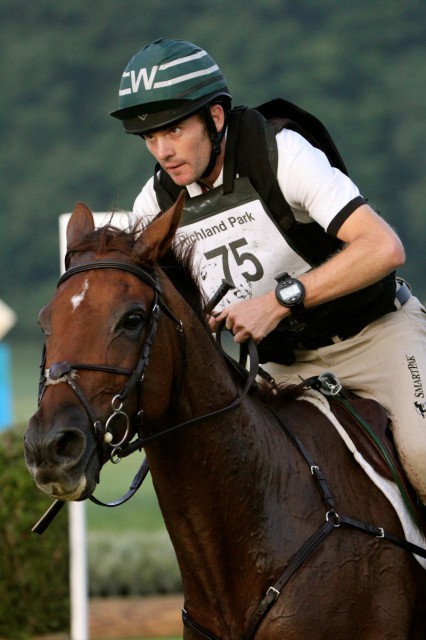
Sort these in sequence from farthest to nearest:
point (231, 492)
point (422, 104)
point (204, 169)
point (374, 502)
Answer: point (422, 104) → point (204, 169) → point (374, 502) → point (231, 492)

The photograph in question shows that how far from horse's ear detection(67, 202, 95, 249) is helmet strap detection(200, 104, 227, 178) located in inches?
25.8

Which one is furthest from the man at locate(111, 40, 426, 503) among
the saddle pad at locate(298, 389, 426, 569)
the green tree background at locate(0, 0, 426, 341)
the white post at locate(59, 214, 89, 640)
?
the green tree background at locate(0, 0, 426, 341)

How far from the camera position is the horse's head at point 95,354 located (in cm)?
313

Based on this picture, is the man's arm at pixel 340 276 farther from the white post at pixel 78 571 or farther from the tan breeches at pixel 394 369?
the white post at pixel 78 571

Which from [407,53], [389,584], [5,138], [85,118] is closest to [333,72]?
[407,53]

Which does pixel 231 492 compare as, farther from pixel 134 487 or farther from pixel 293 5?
pixel 293 5

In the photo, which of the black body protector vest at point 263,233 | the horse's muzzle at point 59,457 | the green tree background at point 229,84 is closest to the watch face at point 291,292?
the black body protector vest at point 263,233

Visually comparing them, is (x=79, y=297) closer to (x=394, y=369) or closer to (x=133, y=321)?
(x=133, y=321)

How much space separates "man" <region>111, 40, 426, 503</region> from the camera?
3.98m

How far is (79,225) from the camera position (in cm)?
375

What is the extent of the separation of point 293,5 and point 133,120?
9.59 meters

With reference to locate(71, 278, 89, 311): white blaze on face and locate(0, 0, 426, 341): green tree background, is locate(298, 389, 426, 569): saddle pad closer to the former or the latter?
locate(71, 278, 89, 311): white blaze on face

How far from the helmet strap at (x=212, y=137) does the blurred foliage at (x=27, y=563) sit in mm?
4455

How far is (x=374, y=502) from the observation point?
3.97m
